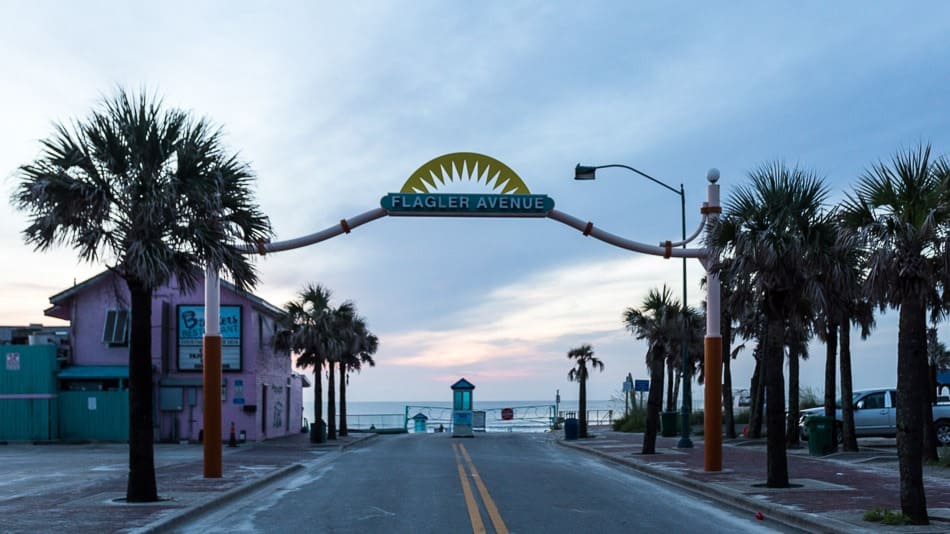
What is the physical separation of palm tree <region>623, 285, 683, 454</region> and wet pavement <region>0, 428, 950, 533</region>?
1.14 m

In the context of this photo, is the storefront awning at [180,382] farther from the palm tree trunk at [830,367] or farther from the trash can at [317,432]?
the palm tree trunk at [830,367]

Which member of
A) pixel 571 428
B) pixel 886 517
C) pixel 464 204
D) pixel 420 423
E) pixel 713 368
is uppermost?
pixel 464 204

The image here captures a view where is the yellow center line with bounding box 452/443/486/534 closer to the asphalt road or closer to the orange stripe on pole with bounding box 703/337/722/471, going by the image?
the asphalt road

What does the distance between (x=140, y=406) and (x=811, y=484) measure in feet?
A: 40.4

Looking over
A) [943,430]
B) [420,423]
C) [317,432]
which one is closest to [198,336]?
[317,432]

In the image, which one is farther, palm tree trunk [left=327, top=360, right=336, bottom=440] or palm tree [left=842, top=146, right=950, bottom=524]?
palm tree trunk [left=327, top=360, right=336, bottom=440]

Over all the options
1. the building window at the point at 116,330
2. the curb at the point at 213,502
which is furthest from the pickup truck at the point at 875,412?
the building window at the point at 116,330

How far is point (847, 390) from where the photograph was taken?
2722cm

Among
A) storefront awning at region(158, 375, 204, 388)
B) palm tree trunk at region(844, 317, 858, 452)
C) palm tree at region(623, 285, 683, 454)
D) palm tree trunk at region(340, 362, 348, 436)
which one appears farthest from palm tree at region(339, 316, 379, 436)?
palm tree trunk at region(844, 317, 858, 452)

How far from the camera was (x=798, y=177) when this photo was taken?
18531 millimetres

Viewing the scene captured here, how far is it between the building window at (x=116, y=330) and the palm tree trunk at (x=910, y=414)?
34598mm

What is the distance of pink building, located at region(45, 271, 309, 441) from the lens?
4169cm

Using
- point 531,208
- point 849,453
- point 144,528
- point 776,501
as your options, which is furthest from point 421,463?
point 144,528

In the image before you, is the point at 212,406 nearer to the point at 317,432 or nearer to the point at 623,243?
the point at 623,243
